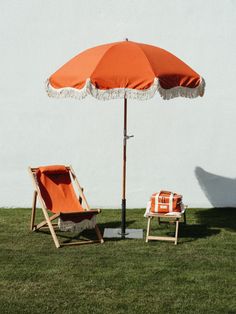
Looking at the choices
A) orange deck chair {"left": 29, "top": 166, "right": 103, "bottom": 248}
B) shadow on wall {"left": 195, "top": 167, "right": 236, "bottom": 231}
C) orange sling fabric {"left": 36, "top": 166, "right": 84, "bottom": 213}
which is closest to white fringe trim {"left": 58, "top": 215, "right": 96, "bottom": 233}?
orange deck chair {"left": 29, "top": 166, "right": 103, "bottom": 248}

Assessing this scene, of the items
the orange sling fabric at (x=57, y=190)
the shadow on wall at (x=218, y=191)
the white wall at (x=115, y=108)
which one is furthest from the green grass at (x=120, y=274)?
the white wall at (x=115, y=108)

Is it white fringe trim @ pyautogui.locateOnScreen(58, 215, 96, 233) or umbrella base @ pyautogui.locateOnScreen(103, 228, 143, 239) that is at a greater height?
white fringe trim @ pyautogui.locateOnScreen(58, 215, 96, 233)

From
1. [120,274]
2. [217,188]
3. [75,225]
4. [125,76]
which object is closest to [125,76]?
[125,76]

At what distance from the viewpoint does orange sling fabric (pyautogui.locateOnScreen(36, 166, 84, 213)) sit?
7.76m

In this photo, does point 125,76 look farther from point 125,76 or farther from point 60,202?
point 60,202

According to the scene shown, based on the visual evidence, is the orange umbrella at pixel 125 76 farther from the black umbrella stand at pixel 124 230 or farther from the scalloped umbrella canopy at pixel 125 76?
the black umbrella stand at pixel 124 230

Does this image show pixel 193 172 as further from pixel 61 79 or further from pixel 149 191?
pixel 61 79

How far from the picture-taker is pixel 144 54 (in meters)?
7.01

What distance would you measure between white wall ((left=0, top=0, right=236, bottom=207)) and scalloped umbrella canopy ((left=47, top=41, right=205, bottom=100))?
96.9 inches

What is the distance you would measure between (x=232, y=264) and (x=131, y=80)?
242 cm

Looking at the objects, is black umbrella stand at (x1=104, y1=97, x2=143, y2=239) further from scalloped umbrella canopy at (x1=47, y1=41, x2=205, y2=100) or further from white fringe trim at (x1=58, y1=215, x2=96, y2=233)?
scalloped umbrella canopy at (x1=47, y1=41, x2=205, y2=100)

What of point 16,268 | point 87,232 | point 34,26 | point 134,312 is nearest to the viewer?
point 134,312

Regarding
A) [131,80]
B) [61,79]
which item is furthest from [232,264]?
[61,79]

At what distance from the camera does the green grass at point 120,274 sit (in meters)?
5.10
